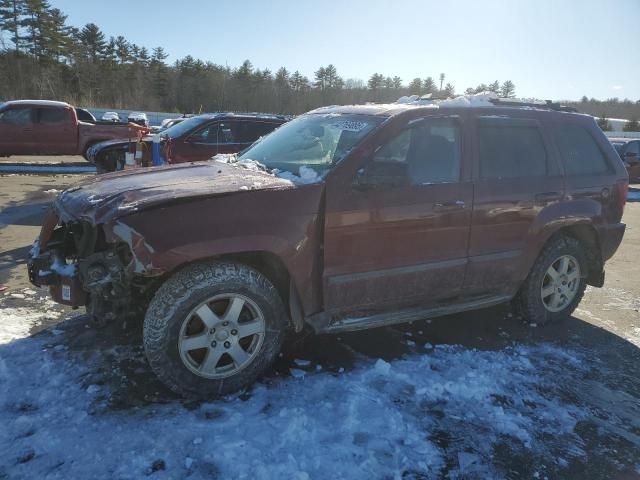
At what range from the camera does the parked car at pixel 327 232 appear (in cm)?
288

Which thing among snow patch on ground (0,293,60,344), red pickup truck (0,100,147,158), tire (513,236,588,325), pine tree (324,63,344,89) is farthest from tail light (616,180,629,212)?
pine tree (324,63,344,89)

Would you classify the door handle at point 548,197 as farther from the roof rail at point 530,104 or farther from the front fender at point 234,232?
the front fender at point 234,232

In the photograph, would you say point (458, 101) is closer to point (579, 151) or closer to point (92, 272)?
point (579, 151)

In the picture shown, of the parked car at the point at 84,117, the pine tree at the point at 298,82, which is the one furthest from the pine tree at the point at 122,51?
the parked car at the point at 84,117

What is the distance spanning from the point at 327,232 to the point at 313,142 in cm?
100

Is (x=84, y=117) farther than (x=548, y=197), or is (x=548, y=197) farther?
(x=84, y=117)

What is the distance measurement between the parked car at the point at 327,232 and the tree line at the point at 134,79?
32392 millimetres

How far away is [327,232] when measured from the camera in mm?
3188

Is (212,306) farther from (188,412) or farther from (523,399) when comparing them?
(523,399)

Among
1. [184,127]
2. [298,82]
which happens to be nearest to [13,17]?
[298,82]

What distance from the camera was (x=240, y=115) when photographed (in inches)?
381

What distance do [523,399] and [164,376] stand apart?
237 cm

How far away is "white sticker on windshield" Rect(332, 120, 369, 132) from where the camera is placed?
3.61 metres

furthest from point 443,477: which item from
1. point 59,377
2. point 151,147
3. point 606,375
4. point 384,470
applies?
point 151,147
